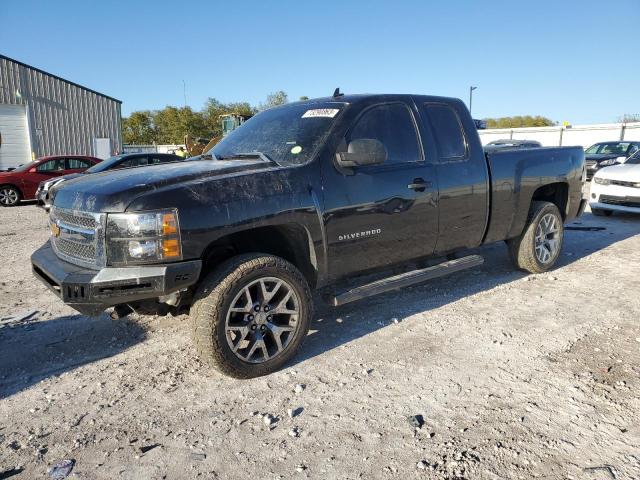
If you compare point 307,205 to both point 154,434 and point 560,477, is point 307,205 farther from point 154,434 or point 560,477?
point 560,477

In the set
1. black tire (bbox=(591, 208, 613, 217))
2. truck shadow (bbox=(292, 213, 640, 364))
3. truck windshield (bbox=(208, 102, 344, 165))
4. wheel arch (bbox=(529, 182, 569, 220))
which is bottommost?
truck shadow (bbox=(292, 213, 640, 364))

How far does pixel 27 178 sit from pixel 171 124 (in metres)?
43.5

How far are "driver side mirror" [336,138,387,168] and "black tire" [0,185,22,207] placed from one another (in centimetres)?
1449

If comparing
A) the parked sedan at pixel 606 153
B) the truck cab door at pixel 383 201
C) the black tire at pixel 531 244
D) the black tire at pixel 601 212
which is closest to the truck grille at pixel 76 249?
the truck cab door at pixel 383 201

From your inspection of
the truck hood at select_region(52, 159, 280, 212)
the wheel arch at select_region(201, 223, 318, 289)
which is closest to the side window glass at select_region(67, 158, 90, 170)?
the truck hood at select_region(52, 159, 280, 212)

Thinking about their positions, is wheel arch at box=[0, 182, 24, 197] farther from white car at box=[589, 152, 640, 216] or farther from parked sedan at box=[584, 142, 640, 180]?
parked sedan at box=[584, 142, 640, 180]

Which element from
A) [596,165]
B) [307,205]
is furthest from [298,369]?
[596,165]

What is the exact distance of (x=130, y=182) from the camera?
302 centimetres

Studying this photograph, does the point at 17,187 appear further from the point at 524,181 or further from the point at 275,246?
the point at 524,181

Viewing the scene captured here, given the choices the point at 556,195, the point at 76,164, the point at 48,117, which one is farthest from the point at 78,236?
the point at 48,117

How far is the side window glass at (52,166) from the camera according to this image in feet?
49.1

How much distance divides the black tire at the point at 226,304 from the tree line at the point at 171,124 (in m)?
53.3

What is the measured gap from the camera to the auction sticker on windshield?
3865mm

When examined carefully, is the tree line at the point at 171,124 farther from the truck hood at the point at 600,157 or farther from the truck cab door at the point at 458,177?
the truck cab door at the point at 458,177
